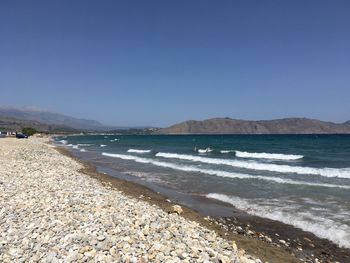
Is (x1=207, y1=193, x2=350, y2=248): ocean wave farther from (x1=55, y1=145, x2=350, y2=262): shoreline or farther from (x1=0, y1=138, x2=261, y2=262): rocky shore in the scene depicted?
(x1=0, y1=138, x2=261, y2=262): rocky shore

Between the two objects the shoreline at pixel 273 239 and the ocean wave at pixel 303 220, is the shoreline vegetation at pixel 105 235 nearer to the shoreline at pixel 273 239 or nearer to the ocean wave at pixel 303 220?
the shoreline at pixel 273 239

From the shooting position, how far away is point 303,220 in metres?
12.3

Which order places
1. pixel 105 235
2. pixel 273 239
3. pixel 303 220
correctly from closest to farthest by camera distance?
1. pixel 105 235
2. pixel 273 239
3. pixel 303 220

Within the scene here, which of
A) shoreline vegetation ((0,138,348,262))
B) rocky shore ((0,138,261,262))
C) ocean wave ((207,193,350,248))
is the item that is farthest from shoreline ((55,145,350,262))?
rocky shore ((0,138,261,262))

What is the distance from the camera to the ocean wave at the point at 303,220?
10578mm

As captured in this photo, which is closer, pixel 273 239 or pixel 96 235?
pixel 96 235

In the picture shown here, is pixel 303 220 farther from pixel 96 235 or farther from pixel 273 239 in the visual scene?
pixel 96 235

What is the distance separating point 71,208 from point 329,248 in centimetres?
716

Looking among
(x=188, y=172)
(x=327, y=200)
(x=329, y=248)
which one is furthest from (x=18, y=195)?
(x=188, y=172)

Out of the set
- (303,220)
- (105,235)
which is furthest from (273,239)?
(105,235)

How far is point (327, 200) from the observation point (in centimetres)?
1568

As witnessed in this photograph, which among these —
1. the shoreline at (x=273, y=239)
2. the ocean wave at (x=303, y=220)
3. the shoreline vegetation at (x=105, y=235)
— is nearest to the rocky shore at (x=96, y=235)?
the shoreline vegetation at (x=105, y=235)

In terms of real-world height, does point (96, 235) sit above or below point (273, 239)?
above

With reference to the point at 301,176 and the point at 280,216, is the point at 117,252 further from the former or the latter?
the point at 301,176
